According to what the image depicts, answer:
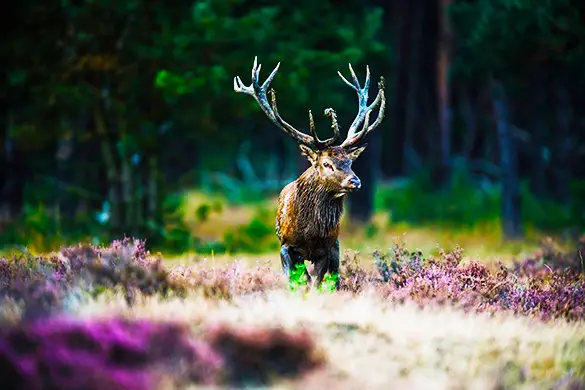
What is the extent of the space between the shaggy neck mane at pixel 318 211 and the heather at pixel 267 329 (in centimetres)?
58

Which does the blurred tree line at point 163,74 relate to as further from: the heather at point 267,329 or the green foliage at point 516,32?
the heather at point 267,329

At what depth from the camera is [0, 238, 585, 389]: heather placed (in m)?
7.52

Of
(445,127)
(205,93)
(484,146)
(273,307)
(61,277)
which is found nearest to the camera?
(273,307)

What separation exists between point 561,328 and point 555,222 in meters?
15.3

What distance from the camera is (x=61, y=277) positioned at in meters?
10.6

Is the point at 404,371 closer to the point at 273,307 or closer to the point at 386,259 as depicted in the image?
the point at 273,307

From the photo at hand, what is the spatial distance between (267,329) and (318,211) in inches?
117

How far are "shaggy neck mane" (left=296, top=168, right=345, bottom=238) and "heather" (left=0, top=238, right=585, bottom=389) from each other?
1.89 feet

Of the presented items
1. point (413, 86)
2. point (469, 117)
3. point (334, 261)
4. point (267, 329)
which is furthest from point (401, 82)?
point (267, 329)

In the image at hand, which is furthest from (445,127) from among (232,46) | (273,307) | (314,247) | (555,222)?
(273,307)

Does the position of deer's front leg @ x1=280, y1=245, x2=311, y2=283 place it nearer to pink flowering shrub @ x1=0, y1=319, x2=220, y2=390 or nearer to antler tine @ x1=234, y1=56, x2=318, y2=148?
antler tine @ x1=234, y1=56, x2=318, y2=148

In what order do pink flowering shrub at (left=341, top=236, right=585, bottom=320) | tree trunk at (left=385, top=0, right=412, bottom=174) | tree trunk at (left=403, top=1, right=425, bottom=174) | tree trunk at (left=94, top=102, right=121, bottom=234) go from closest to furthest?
pink flowering shrub at (left=341, top=236, right=585, bottom=320), tree trunk at (left=94, top=102, right=121, bottom=234), tree trunk at (left=385, top=0, right=412, bottom=174), tree trunk at (left=403, top=1, right=425, bottom=174)

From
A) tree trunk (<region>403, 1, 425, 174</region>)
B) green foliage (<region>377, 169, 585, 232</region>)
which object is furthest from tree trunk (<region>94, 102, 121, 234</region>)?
tree trunk (<region>403, 1, 425, 174</region>)

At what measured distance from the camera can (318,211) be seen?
11.0 m
